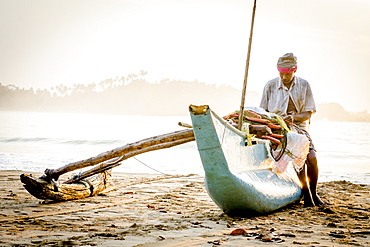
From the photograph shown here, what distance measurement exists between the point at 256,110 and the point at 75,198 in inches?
109

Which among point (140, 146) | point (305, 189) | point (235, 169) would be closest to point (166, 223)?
point (235, 169)

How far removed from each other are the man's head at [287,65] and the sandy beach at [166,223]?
164cm

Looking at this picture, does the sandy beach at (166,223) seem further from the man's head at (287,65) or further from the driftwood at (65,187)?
the man's head at (287,65)

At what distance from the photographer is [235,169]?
414 cm

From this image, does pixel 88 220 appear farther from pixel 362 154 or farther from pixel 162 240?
pixel 362 154

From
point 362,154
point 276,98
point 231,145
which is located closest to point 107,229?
point 231,145

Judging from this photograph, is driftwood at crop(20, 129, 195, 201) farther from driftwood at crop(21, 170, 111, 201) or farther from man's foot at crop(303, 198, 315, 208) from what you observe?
man's foot at crop(303, 198, 315, 208)

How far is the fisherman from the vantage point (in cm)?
543

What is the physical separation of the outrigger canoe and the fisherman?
51 cm

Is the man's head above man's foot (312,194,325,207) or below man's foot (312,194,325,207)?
above

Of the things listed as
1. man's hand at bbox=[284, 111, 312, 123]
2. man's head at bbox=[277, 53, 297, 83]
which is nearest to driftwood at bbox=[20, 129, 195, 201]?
man's hand at bbox=[284, 111, 312, 123]

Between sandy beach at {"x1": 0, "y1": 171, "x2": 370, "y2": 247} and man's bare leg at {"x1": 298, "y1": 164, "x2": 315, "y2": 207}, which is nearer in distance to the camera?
sandy beach at {"x1": 0, "y1": 171, "x2": 370, "y2": 247}

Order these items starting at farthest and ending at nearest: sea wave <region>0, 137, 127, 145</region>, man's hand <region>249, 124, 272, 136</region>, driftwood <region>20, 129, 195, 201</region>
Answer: sea wave <region>0, 137, 127, 145</region> < driftwood <region>20, 129, 195, 201</region> < man's hand <region>249, 124, 272, 136</region>

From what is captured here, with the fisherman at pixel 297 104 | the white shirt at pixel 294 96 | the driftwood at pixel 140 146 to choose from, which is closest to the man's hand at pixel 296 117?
the fisherman at pixel 297 104
